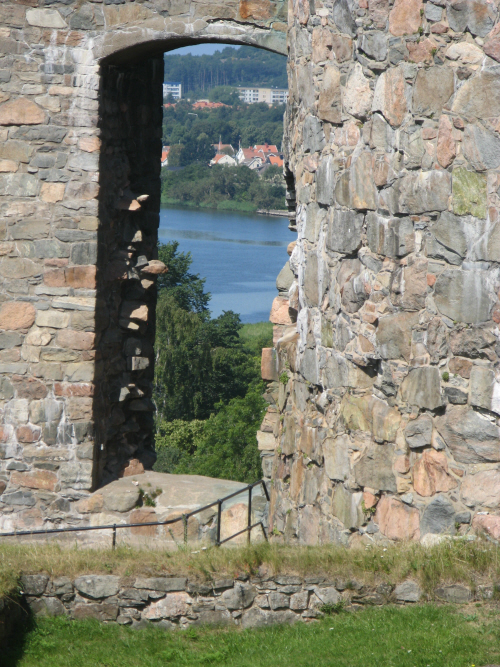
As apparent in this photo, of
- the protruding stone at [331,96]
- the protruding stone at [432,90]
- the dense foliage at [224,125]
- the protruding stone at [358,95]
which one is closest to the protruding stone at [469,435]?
the protruding stone at [432,90]

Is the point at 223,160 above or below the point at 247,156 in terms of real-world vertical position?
below

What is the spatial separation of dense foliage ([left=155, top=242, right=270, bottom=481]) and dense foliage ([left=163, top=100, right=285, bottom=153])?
109ft

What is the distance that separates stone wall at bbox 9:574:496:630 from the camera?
4.68 m

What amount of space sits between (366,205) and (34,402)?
374cm

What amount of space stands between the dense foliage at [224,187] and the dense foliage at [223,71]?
337ft

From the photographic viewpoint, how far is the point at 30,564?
528 centimetres

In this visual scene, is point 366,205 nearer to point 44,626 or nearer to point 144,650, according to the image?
point 144,650

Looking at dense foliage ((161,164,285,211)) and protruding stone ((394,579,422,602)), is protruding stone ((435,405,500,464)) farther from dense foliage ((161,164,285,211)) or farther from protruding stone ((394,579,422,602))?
dense foliage ((161,164,285,211))

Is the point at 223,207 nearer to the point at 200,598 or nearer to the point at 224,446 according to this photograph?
the point at 224,446

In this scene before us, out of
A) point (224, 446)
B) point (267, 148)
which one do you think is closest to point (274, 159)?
point (267, 148)

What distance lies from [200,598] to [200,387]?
26583mm

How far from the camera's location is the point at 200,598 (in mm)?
4984

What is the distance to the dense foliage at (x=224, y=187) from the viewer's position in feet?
197

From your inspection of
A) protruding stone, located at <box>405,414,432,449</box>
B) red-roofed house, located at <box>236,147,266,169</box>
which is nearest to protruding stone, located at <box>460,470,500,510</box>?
protruding stone, located at <box>405,414,432,449</box>
